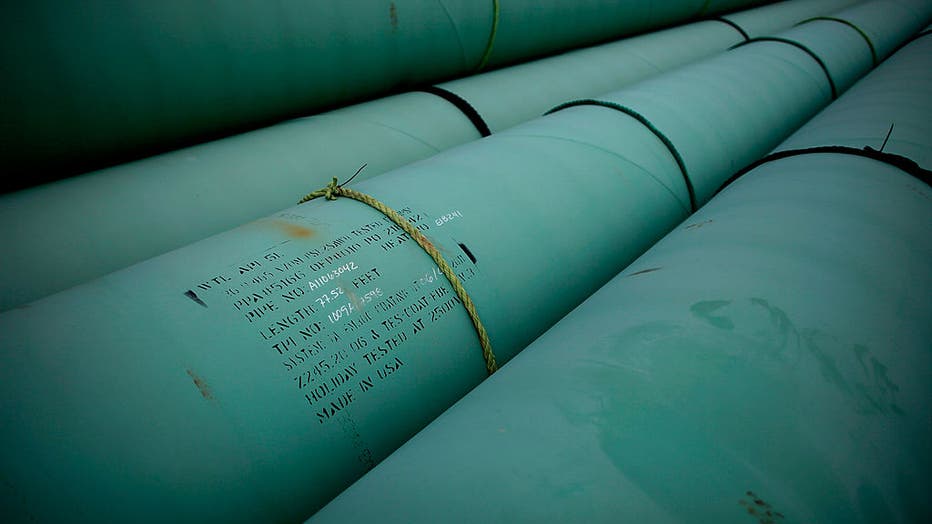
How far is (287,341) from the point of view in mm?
586

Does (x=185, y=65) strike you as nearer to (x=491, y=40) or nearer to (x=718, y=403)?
(x=491, y=40)

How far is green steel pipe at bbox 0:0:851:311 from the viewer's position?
87 centimetres

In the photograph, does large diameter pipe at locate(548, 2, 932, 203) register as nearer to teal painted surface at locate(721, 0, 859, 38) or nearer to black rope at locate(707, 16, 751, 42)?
black rope at locate(707, 16, 751, 42)

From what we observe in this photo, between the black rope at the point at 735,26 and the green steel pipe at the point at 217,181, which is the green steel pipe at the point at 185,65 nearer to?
the green steel pipe at the point at 217,181

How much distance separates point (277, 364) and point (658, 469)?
395 mm

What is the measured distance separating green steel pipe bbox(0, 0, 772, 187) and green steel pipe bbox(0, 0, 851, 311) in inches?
2.2

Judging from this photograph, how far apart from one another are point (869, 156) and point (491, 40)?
114 cm

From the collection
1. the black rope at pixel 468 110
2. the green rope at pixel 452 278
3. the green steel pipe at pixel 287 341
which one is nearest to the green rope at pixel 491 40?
the black rope at pixel 468 110

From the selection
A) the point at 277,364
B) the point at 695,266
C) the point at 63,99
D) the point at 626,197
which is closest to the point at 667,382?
the point at 695,266

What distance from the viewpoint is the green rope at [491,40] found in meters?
1.64

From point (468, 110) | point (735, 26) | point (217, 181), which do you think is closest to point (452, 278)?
point (217, 181)

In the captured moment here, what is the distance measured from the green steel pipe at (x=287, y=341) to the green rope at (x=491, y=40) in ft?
2.92

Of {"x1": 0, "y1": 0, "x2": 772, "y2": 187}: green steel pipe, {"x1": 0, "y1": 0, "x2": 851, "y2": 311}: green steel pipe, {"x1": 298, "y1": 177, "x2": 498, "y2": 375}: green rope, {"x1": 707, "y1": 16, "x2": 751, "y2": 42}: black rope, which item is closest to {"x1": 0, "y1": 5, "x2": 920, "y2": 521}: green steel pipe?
{"x1": 298, "y1": 177, "x2": 498, "y2": 375}: green rope

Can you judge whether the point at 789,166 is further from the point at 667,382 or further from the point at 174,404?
the point at 174,404
